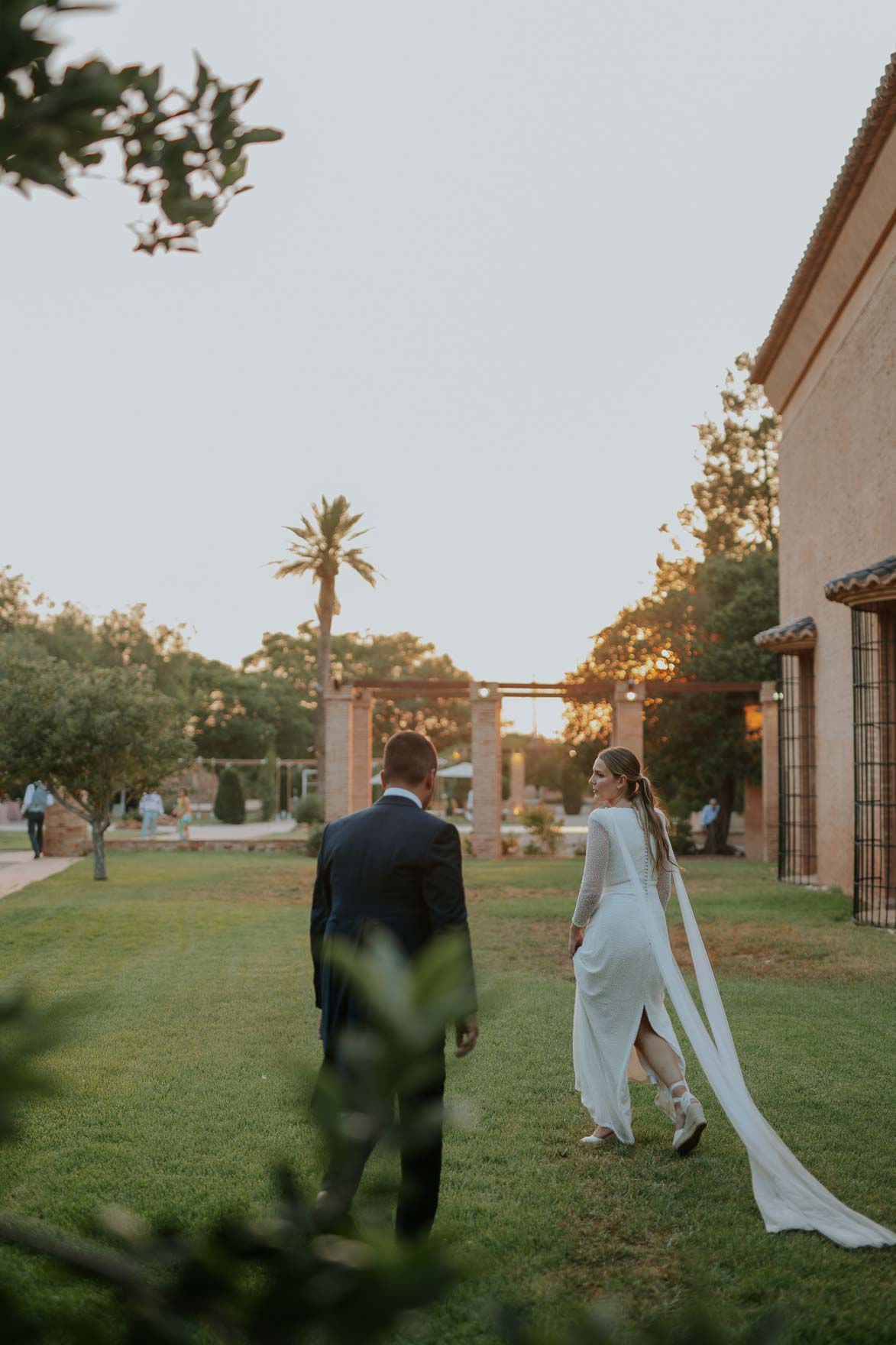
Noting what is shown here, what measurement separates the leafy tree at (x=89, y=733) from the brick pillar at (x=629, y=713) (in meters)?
10.3

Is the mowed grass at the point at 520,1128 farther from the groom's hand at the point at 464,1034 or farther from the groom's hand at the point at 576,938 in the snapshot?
the groom's hand at the point at 576,938

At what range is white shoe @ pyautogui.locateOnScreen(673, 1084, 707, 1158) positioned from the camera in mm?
6090

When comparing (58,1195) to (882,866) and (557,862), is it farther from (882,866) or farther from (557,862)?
(557,862)

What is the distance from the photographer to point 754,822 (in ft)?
102

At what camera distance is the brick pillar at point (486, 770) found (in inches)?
1103

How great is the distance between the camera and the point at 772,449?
4647 centimetres

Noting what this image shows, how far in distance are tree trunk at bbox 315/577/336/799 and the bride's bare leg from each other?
27925 millimetres

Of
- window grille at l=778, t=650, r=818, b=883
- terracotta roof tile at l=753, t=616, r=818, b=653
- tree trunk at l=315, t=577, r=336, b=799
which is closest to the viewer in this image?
terracotta roof tile at l=753, t=616, r=818, b=653

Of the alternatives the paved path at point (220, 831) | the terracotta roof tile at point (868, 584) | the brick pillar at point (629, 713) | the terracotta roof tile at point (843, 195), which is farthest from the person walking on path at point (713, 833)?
the terracotta roof tile at point (868, 584)

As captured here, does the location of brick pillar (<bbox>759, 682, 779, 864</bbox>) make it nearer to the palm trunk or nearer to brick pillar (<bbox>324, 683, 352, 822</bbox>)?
the palm trunk

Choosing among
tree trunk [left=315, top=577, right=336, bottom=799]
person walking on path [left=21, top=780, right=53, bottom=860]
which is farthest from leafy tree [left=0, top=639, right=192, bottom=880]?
tree trunk [left=315, top=577, right=336, bottom=799]

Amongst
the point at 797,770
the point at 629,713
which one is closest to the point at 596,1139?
the point at 797,770

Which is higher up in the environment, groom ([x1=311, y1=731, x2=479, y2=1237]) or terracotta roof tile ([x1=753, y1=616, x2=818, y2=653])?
terracotta roof tile ([x1=753, y1=616, x2=818, y2=653])

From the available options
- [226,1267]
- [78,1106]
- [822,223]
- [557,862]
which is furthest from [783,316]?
[226,1267]
